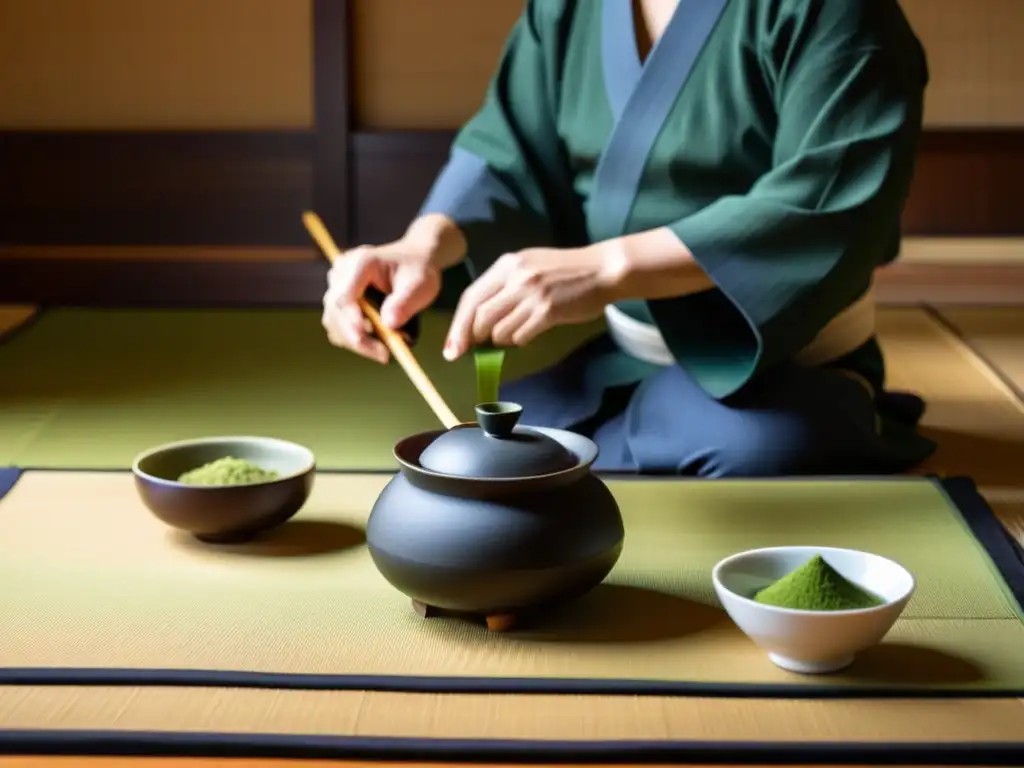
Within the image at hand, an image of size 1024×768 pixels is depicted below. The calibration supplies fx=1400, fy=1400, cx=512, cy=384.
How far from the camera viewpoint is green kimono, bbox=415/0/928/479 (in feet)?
6.65

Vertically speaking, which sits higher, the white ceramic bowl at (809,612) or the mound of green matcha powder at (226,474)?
the white ceramic bowl at (809,612)

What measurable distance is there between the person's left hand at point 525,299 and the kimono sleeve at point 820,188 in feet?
0.59

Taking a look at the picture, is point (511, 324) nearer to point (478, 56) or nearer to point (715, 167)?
point (715, 167)

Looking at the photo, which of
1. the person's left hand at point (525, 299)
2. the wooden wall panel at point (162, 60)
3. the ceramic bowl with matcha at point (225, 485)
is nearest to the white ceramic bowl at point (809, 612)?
the person's left hand at point (525, 299)

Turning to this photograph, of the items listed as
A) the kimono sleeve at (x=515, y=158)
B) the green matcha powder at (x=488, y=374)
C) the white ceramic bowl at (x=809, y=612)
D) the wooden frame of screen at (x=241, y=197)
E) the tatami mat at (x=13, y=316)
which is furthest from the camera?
the wooden frame of screen at (x=241, y=197)

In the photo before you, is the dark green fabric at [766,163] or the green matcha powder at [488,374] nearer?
the green matcha powder at [488,374]

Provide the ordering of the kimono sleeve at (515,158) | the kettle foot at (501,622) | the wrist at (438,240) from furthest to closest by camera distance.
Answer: the kimono sleeve at (515,158), the wrist at (438,240), the kettle foot at (501,622)

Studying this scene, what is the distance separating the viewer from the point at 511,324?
6.14 ft

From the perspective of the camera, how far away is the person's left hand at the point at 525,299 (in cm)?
187

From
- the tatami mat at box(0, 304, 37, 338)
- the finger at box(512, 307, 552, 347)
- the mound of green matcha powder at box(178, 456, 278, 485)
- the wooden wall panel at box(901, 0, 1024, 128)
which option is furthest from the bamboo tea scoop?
the wooden wall panel at box(901, 0, 1024, 128)

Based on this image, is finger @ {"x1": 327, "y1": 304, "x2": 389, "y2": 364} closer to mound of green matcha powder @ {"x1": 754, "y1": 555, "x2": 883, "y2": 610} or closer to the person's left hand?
the person's left hand

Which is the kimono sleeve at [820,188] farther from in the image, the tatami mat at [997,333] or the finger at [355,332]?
the tatami mat at [997,333]

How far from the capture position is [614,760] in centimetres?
128

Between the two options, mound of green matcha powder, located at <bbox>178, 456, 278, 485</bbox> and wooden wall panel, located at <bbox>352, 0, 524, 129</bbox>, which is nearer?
mound of green matcha powder, located at <bbox>178, 456, 278, 485</bbox>
